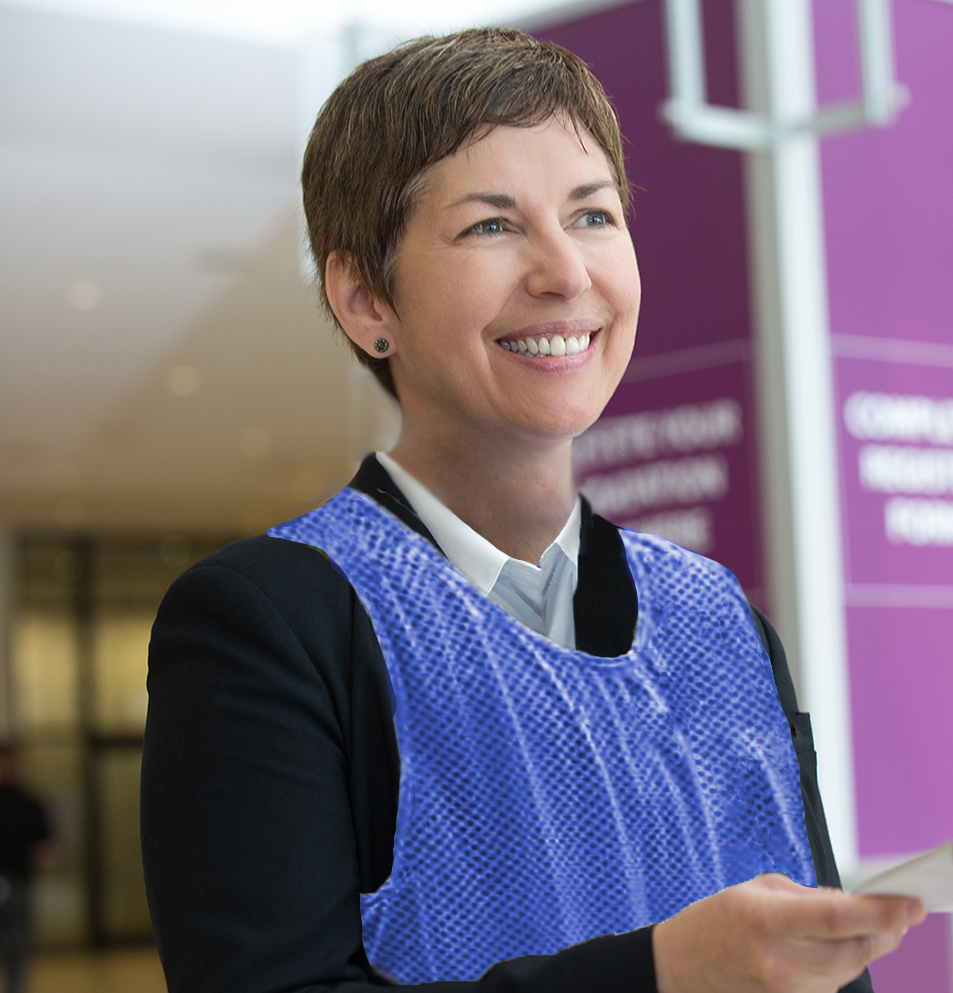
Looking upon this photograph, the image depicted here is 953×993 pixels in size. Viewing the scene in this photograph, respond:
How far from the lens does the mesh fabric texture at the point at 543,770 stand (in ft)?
2.63

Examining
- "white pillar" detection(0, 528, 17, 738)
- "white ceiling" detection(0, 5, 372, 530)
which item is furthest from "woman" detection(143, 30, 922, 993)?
"white pillar" detection(0, 528, 17, 738)

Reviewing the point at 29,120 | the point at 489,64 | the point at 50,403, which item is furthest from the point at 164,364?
the point at 489,64

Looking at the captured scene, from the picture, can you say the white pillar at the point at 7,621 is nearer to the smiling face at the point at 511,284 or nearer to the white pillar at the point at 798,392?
the white pillar at the point at 798,392

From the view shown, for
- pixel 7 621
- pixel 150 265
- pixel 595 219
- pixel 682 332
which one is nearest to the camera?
pixel 595 219

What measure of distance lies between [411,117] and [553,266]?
0.13 meters

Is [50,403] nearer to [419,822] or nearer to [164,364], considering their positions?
[164,364]

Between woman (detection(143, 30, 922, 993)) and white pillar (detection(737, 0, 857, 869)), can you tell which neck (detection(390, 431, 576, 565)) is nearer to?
woman (detection(143, 30, 922, 993))

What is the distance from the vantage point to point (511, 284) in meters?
0.84

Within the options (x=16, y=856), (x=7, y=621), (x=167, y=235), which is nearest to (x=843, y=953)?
(x=167, y=235)

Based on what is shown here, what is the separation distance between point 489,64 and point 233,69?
5180mm

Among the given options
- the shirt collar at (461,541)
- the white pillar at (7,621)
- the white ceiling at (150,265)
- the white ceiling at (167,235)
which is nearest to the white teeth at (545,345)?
the shirt collar at (461,541)

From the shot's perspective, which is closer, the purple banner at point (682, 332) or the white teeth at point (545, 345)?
the white teeth at point (545, 345)

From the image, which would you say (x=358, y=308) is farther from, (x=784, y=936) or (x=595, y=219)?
(x=784, y=936)

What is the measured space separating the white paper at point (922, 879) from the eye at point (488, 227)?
435 mm
